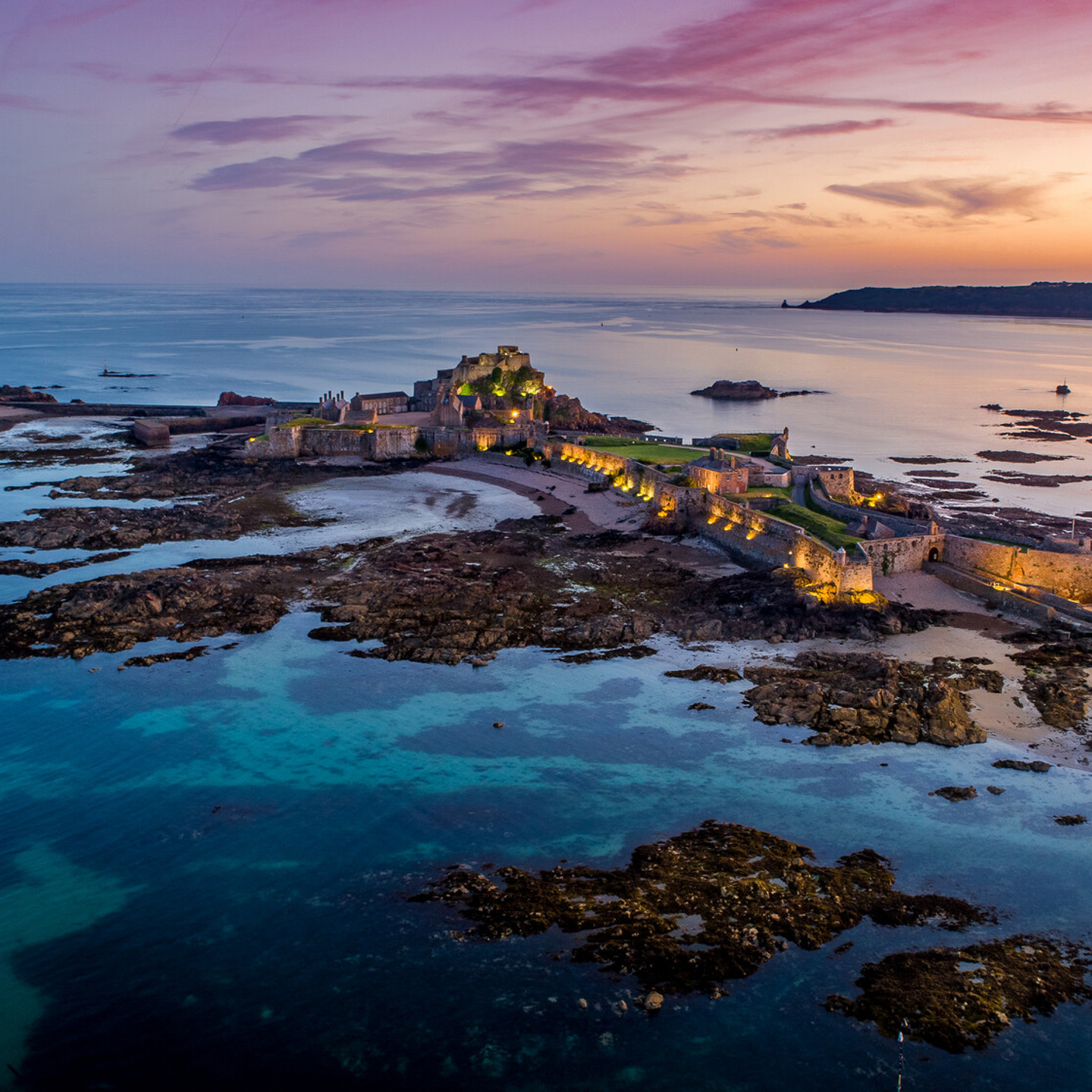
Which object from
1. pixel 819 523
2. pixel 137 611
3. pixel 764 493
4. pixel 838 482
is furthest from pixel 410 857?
pixel 838 482

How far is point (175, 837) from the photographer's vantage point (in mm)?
16484

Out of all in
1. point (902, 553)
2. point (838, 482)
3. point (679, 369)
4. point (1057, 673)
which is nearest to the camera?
point (1057, 673)

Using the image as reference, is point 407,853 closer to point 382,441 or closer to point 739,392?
point 382,441

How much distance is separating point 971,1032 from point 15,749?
58.8 ft

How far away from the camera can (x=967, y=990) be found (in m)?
12.5

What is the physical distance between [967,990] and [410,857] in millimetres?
8571

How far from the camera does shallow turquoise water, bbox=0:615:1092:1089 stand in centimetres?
1191

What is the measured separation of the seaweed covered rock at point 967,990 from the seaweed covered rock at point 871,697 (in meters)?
6.34

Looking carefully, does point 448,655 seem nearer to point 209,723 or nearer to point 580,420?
point 209,723

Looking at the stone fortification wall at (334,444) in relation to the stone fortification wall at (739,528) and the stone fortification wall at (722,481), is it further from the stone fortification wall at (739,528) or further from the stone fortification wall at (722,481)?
the stone fortification wall at (722,481)

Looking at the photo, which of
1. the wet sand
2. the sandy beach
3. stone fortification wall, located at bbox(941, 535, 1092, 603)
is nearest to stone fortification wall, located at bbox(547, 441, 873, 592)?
the wet sand

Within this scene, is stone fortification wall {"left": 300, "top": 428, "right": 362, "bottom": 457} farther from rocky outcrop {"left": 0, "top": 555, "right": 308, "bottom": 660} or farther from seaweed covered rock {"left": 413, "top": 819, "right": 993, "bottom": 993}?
seaweed covered rock {"left": 413, "top": 819, "right": 993, "bottom": 993}

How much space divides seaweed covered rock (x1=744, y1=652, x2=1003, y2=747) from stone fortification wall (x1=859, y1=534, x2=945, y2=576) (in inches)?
230

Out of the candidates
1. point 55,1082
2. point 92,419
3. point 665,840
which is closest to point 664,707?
point 665,840
